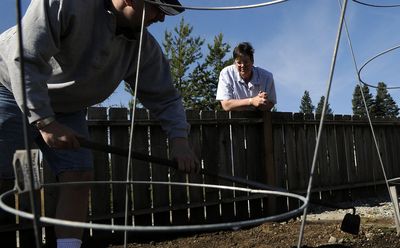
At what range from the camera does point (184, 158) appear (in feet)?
6.31

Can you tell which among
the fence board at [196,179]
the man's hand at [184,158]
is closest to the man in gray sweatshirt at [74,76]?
the man's hand at [184,158]

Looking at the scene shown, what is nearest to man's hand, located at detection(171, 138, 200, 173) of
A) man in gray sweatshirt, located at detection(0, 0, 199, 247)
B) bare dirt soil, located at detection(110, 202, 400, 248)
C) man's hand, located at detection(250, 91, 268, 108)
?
man in gray sweatshirt, located at detection(0, 0, 199, 247)

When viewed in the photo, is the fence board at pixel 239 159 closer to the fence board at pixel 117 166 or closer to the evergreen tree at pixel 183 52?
the fence board at pixel 117 166

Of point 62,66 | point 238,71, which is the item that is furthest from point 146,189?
point 62,66

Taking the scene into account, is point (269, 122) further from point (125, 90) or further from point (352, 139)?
point (125, 90)

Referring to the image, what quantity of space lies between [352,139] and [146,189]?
345 centimetres

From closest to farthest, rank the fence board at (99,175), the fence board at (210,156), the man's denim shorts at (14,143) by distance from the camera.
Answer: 1. the man's denim shorts at (14,143)
2. the fence board at (99,175)
3. the fence board at (210,156)

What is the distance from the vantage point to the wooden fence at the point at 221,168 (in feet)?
12.0

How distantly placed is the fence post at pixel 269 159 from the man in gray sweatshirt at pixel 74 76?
267cm

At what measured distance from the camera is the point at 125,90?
1698 centimetres

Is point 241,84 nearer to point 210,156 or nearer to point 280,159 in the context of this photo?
point 210,156

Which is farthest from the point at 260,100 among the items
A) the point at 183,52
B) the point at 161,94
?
the point at 183,52

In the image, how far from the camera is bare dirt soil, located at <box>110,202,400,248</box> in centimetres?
295

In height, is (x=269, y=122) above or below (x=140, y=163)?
above
